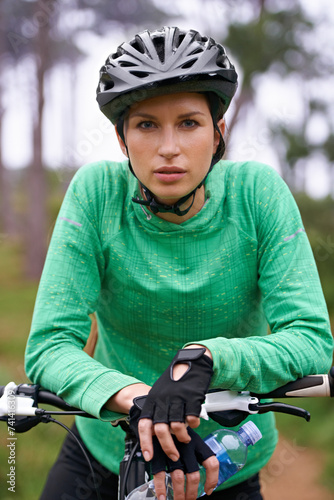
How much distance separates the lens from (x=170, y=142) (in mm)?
1901

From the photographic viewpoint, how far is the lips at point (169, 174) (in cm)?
195

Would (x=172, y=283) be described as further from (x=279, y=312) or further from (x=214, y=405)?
(x=214, y=405)

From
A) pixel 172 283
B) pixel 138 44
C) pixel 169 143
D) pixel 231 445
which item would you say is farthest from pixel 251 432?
pixel 138 44

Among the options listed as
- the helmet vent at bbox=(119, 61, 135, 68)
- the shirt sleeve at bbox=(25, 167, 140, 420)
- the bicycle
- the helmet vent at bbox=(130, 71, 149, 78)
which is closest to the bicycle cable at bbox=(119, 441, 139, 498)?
the bicycle

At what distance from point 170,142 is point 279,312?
0.71 m

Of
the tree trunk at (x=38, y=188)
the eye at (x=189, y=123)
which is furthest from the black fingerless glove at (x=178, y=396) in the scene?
the tree trunk at (x=38, y=188)

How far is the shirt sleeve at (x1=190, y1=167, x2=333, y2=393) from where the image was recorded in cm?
169

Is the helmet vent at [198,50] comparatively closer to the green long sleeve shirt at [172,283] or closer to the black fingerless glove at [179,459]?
the green long sleeve shirt at [172,283]

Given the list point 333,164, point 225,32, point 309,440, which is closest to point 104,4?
point 225,32

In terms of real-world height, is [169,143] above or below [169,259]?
above

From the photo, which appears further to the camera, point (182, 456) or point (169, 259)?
point (169, 259)

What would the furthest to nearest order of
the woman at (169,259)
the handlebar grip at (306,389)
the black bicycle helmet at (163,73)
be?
1. the black bicycle helmet at (163,73)
2. the woman at (169,259)
3. the handlebar grip at (306,389)

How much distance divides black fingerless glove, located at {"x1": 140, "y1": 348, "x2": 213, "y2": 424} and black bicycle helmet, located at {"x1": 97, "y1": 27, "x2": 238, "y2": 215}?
763mm

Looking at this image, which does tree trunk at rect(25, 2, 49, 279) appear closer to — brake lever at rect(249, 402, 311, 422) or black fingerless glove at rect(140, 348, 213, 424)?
brake lever at rect(249, 402, 311, 422)
